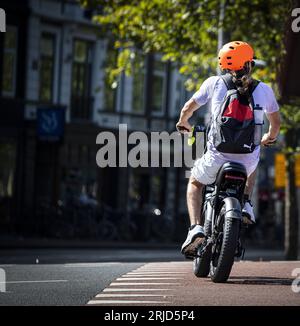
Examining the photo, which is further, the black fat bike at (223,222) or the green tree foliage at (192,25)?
the green tree foliage at (192,25)

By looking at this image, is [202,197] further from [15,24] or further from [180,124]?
[15,24]

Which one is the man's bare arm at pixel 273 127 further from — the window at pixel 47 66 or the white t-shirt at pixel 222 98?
the window at pixel 47 66

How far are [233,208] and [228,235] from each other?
223 millimetres

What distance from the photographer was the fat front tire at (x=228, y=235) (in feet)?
30.0

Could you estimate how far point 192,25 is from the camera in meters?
23.5

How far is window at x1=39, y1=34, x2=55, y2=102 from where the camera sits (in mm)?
36125

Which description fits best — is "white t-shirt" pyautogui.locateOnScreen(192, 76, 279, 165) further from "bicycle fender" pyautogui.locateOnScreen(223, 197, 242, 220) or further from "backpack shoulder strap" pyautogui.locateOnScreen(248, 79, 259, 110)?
"bicycle fender" pyautogui.locateOnScreen(223, 197, 242, 220)

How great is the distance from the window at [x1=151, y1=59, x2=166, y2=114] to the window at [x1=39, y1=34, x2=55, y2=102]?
5.81 meters

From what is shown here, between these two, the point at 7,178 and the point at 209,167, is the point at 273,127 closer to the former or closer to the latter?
the point at 209,167

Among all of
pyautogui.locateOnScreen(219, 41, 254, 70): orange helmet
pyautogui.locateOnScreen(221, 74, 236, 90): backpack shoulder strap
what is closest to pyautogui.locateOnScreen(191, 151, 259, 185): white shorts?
pyautogui.locateOnScreen(221, 74, 236, 90): backpack shoulder strap

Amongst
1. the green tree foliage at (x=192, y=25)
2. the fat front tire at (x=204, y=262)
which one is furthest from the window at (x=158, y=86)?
the fat front tire at (x=204, y=262)

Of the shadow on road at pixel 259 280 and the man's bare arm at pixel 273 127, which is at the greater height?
the man's bare arm at pixel 273 127

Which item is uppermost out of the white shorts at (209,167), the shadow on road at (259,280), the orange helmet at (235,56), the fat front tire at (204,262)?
the orange helmet at (235,56)
